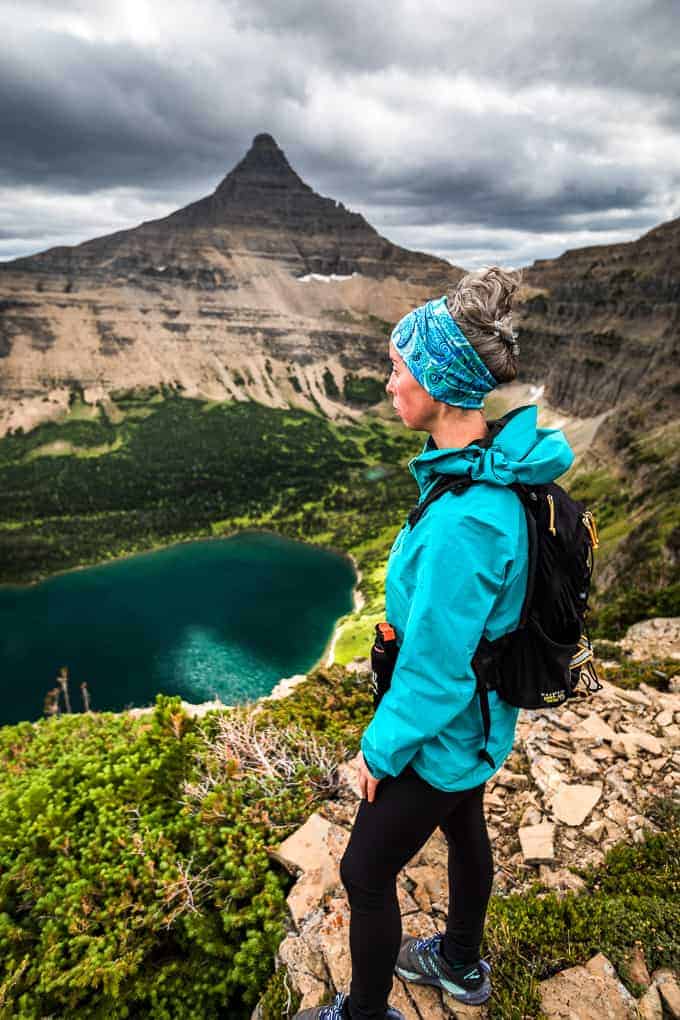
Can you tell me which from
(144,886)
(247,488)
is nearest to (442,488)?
(144,886)

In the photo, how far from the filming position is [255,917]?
4875 mm

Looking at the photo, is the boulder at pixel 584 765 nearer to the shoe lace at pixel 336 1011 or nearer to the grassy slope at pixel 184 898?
the grassy slope at pixel 184 898

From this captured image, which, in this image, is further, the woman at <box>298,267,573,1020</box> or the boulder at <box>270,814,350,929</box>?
the boulder at <box>270,814,350,929</box>

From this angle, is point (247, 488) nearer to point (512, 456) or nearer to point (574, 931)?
point (574, 931)

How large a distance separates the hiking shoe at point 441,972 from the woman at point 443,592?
0.56 meters

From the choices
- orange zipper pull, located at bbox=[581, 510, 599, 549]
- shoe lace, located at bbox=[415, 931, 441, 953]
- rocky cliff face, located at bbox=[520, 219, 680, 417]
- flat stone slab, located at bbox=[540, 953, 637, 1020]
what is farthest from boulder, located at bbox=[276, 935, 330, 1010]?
rocky cliff face, located at bbox=[520, 219, 680, 417]

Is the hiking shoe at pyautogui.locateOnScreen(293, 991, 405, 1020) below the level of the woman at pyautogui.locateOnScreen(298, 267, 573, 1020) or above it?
below

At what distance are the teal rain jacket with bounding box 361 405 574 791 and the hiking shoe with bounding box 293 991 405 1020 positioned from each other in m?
1.77

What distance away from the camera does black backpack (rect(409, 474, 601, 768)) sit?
2.63 m

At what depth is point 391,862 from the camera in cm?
292

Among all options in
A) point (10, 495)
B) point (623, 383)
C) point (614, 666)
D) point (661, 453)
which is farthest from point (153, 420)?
point (614, 666)

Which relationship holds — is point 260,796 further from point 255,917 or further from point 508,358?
point 508,358

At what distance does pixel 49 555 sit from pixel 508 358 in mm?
97944

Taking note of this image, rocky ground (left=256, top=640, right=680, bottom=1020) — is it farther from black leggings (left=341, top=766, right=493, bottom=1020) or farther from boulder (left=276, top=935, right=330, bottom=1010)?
black leggings (left=341, top=766, right=493, bottom=1020)
